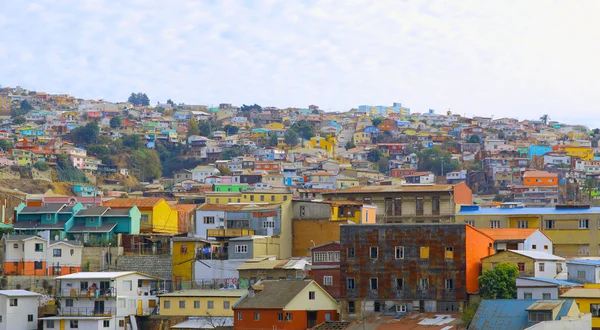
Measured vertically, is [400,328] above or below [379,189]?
below

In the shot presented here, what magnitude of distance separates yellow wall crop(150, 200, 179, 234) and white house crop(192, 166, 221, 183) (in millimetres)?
59817

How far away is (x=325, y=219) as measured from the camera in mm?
61281

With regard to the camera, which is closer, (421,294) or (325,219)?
(421,294)

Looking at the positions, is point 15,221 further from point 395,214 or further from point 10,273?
point 395,214

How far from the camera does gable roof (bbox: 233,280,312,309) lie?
48.3 metres

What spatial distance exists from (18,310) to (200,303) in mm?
8979

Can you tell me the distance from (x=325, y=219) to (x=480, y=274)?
561 inches

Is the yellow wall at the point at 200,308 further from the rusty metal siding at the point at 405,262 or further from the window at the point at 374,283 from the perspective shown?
the window at the point at 374,283

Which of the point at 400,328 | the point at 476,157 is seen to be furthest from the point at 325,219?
the point at 476,157

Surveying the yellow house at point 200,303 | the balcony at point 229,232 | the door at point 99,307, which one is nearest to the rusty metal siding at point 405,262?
the yellow house at point 200,303

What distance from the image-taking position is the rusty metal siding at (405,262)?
A: 48188 millimetres

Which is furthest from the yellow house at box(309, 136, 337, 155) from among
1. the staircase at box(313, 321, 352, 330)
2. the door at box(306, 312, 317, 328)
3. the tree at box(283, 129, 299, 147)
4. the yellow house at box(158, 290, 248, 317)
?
the staircase at box(313, 321, 352, 330)

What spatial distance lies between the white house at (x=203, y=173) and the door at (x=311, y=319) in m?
81.1

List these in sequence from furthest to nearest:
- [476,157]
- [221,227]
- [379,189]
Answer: [476,157] → [379,189] → [221,227]
